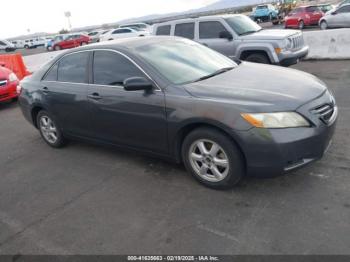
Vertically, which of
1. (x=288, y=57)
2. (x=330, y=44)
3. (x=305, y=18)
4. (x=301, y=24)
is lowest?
(x=301, y=24)

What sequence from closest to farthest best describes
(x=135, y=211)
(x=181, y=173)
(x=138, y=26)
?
(x=135, y=211) < (x=181, y=173) < (x=138, y=26)

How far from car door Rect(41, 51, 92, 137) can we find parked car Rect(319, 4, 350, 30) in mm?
18461

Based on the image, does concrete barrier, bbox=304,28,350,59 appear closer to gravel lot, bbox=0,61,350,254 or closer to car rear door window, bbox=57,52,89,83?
gravel lot, bbox=0,61,350,254

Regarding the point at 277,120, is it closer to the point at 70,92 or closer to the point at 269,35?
the point at 70,92

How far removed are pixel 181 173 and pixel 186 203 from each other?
0.66 metres

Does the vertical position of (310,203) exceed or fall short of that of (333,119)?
it falls short

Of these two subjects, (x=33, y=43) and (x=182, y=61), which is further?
(x=33, y=43)

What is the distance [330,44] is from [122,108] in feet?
30.2

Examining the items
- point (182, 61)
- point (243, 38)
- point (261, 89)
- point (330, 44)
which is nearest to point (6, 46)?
point (243, 38)

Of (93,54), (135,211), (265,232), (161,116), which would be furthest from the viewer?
(93,54)

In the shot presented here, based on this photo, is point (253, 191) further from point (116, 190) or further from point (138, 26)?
point (138, 26)

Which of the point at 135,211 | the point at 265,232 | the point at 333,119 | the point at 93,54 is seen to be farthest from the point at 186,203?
the point at 93,54

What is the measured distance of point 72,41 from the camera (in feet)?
119

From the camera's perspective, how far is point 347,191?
3291 mm
